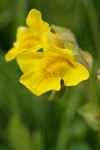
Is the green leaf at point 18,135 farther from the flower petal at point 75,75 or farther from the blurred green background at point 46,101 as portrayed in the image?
the flower petal at point 75,75

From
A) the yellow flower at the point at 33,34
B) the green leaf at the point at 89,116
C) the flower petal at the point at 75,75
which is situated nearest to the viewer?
the flower petal at the point at 75,75

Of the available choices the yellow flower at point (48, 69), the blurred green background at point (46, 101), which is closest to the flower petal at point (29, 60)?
the yellow flower at point (48, 69)

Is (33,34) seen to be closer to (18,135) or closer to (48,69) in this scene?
(48,69)

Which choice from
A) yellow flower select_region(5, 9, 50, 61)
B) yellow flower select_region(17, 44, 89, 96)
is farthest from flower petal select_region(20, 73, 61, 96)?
yellow flower select_region(5, 9, 50, 61)

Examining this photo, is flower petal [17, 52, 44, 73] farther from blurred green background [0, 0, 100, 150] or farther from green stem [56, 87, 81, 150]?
green stem [56, 87, 81, 150]

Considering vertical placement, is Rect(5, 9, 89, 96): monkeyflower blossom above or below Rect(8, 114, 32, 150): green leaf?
above

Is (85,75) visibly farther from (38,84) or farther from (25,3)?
(25,3)
